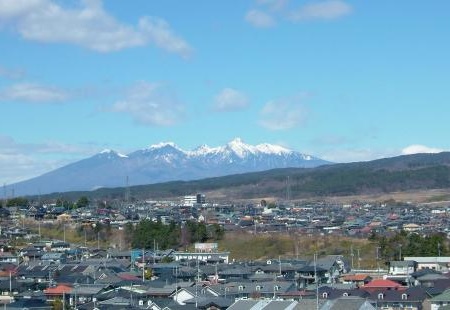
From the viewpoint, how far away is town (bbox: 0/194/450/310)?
21.7 meters

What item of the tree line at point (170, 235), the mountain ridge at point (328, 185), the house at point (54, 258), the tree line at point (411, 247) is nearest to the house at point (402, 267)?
the tree line at point (411, 247)

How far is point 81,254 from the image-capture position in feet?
115

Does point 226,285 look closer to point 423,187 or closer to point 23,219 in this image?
point 23,219

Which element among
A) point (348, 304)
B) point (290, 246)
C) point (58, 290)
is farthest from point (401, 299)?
point (290, 246)

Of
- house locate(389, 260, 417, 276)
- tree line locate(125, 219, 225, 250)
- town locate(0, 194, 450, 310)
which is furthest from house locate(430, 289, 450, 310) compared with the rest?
tree line locate(125, 219, 225, 250)

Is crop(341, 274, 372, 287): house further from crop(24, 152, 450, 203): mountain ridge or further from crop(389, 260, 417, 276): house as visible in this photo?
crop(24, 152, 450, 203): mountain ridge

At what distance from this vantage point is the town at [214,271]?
71.1ft

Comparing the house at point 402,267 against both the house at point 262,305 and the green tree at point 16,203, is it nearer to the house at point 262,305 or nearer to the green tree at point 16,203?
the house at point 262,305

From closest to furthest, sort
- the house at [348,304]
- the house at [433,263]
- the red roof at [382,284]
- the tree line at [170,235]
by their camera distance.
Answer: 1. the house at [348,304]
2. the red roof at [382,284]
3. the house at [433,263]
4. the tree line at [170,235]

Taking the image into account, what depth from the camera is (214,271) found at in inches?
1137

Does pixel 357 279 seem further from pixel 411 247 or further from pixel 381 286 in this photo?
pixel 411 247

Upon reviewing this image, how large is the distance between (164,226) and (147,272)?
9.76 meters

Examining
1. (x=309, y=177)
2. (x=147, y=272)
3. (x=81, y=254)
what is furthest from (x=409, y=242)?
(x=309, y=177)

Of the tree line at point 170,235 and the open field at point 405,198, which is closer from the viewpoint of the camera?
the tree line at point 170,235
